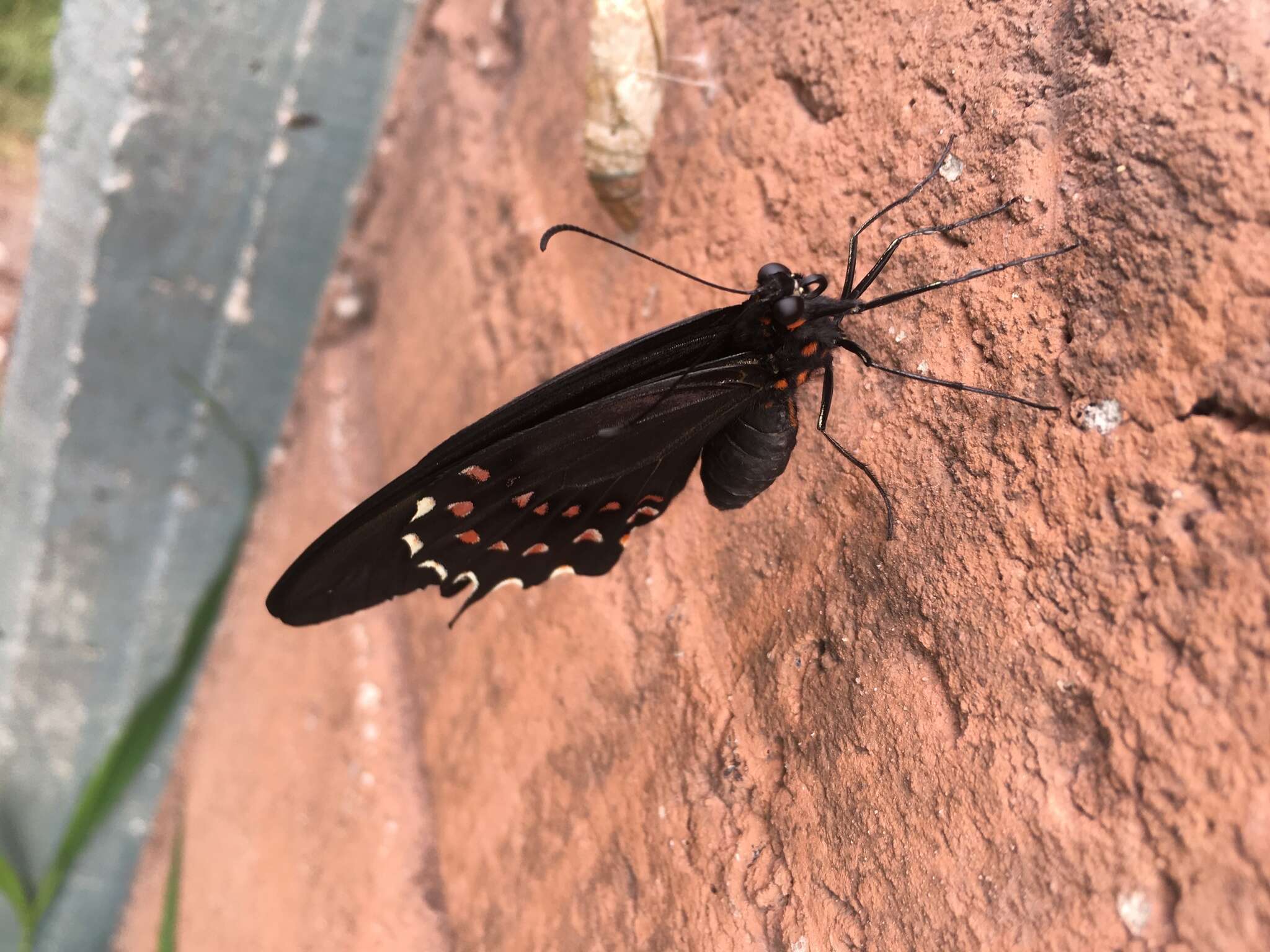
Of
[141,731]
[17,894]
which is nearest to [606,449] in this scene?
[141,731]

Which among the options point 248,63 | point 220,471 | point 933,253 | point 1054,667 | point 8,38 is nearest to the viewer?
point 1054,667

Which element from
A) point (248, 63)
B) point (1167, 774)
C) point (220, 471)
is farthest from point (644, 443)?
point (220, 471)

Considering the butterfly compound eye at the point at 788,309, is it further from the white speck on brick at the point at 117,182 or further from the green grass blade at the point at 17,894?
the green grass blade at the point at 17,894

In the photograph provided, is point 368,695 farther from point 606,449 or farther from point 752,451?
point 752,451

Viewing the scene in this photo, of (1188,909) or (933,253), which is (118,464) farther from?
(1188,909)

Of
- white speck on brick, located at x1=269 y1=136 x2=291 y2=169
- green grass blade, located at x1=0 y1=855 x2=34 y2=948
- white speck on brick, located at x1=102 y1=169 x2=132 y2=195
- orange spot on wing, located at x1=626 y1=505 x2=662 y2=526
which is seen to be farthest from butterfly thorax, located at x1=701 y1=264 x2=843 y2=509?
green grass blade, located at x1=0 y1=855 x2=34 y2=948
